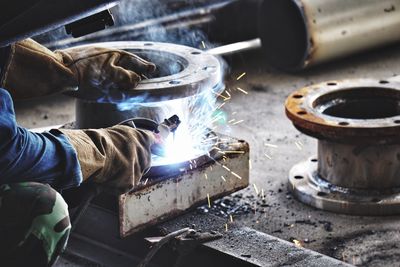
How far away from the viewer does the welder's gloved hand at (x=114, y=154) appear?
309cm

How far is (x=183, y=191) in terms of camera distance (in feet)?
12.3

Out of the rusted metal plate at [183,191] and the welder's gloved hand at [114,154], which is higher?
the welder's gloved hand at [114,154]

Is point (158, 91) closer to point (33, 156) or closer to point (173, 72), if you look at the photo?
point (173, 72)

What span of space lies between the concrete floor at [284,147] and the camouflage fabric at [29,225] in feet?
3.79

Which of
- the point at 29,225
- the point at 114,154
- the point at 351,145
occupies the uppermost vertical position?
the point at 114,154

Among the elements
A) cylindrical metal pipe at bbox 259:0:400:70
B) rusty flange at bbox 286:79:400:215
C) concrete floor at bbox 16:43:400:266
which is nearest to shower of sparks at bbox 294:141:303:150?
concrete floor at bbox 16:43:400:266

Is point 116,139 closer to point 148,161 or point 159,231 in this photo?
point 148,161

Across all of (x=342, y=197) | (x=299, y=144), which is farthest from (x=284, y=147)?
(x=342, y=197)

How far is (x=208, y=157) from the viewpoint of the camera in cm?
380

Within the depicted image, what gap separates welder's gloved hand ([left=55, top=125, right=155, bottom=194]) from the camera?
309cm

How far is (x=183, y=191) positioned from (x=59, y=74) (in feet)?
2.32

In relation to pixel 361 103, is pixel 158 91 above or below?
above

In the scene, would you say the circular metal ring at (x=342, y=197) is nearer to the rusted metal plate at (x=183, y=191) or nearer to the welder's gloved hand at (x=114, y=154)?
the rusted metal plate at (x=183, y=191)

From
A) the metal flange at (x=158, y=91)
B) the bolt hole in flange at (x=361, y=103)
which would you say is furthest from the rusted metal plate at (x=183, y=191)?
the bolt hole in flange at (x=361, y=103)
